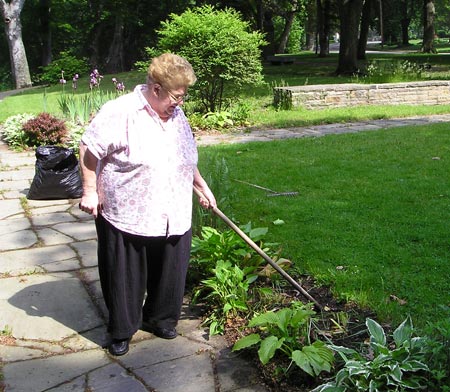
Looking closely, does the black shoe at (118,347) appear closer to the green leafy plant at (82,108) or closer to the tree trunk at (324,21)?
the green leafy plant at (82,108)

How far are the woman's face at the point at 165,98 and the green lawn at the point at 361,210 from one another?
5.08 feet

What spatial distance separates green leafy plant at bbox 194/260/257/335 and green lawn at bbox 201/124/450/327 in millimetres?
600

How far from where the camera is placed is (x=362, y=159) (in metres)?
7.45

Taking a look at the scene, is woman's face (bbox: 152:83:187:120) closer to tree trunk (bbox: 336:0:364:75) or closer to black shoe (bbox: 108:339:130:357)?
black shoe (bbox: 108:339:130:357)

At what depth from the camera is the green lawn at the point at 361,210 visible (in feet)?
12.2


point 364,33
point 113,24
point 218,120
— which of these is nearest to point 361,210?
point 218,120

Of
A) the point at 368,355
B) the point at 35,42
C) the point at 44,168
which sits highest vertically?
the point at 35,42

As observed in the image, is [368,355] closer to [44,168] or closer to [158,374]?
[158,374]

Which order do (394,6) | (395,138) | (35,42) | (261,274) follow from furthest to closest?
(394,6)
(35,42)
(395,138)
(261,274)

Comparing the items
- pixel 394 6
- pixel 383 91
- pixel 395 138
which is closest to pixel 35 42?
pixel 394 6

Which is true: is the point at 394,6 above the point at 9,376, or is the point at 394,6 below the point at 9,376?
above

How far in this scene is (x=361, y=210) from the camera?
5.35m

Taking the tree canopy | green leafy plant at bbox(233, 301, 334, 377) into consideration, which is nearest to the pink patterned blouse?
green leafy plant at bbox(233, 301, 334, 377)

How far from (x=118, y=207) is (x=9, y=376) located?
39.3 inches
